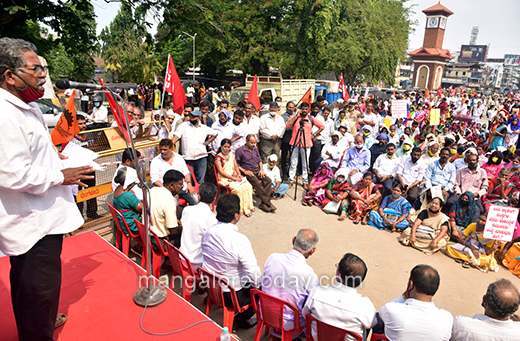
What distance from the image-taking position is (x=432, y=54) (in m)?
60.3

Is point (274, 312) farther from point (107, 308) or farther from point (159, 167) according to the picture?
point (159, 167)

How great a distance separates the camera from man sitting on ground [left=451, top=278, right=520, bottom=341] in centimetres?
235

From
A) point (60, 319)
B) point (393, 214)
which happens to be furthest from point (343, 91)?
point (60, 319)

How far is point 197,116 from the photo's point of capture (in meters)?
6.39

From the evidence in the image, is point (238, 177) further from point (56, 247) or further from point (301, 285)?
point (56, 247)

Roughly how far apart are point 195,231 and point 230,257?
631mm

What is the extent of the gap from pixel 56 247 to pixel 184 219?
1.55 meters

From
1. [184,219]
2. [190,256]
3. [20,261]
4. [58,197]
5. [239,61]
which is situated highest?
[239,61]

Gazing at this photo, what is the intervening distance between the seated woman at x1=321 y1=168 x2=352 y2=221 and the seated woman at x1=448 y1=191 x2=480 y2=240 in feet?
5.90

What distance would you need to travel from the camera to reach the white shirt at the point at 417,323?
2.37 metres

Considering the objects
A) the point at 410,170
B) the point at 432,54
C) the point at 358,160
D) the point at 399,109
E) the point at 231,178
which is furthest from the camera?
the point at 432,54

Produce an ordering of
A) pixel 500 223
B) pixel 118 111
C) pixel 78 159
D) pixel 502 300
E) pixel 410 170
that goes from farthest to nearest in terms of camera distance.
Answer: pixel 410 170
pixel 500 223
pixel 118 111
pixel 502 300
pixel 78 159

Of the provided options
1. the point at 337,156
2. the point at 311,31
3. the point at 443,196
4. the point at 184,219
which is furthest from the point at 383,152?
the point at 311,31

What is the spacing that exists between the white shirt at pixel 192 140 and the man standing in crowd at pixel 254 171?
0.74 meters
